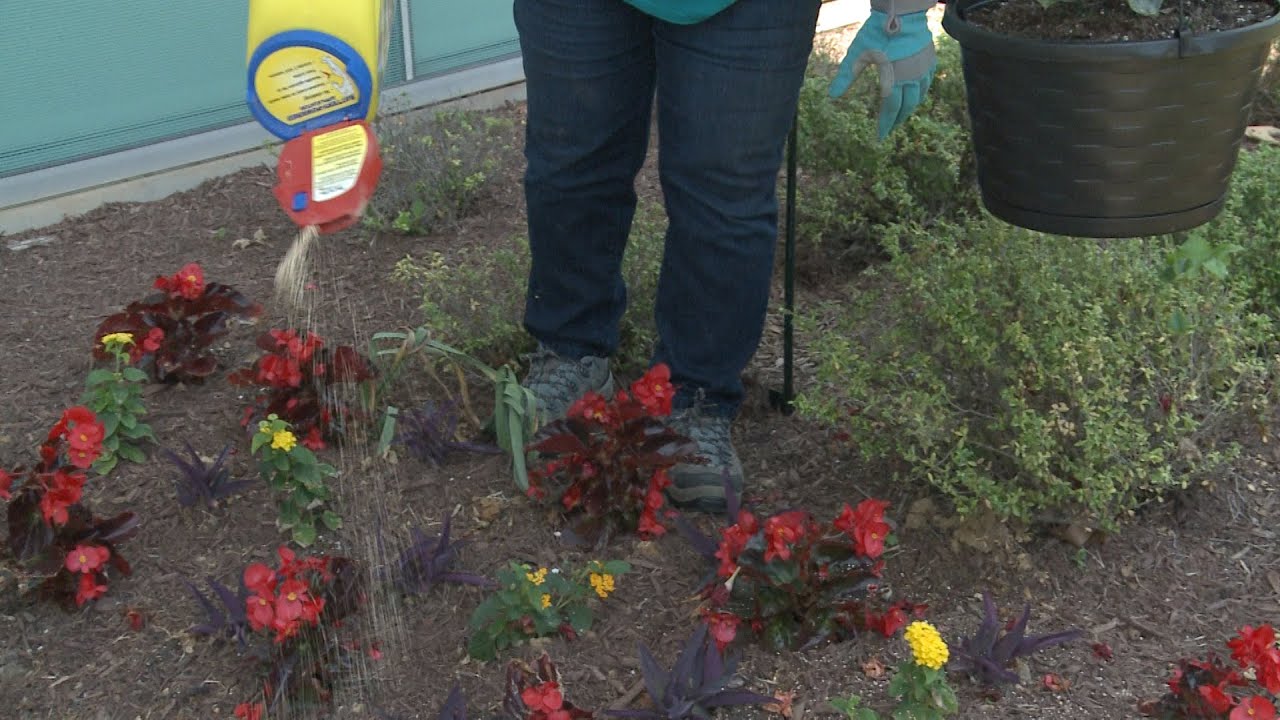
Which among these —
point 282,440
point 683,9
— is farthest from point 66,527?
point 683,9

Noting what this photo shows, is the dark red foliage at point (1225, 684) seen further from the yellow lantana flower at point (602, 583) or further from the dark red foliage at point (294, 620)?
the dark red foliage at point (294, 620)

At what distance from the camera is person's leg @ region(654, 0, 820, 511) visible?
227 cm

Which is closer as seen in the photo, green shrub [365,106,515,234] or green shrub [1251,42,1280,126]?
green shrub [365,106,515,234]

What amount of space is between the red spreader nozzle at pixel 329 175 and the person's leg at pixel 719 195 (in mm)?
671

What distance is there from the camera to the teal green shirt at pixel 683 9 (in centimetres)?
220

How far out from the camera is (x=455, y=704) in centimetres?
209

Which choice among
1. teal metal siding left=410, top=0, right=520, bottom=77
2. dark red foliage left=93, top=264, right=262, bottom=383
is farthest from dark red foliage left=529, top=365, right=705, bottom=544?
teal metal siding left=410, top=0, right=520, bottom=77

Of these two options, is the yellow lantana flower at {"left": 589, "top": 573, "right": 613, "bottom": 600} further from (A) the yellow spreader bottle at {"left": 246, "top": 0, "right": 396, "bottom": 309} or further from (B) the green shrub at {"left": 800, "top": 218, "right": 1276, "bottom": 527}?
(A) the yellow spreader bottle at {"left": 246, "top": 0, "right": 396, "bottom": 309}

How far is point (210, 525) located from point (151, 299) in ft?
2.24

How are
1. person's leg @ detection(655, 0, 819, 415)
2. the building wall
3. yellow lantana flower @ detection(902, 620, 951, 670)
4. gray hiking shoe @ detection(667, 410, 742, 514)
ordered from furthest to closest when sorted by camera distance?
the building wall → gray hiking shoe @ detection(667, 410, 742, 514) → person's leg @ detection(655, 0, 819, 415) → yellow lantana flower @ detection(902, 620, 951, 670)

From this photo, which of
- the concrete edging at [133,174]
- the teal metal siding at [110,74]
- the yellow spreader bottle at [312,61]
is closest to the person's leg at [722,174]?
the yellow spreader bottle at [312,61]

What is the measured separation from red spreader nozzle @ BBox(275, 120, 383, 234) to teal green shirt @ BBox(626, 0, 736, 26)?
0.59m

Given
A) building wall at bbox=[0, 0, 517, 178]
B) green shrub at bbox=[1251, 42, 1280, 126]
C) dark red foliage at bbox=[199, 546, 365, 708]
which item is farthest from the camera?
green shrub at bbox=[1251, 42, 1280, 126]

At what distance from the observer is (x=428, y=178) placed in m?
3.86
